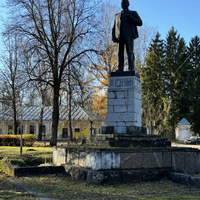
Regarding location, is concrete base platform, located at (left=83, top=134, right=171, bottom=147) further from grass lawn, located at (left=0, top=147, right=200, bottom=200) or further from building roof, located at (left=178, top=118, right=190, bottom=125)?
building roof, located at (left=178, top=118, right=190, bottom=125)

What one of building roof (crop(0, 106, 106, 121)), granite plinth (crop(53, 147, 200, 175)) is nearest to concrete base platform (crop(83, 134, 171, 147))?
granite plinth (crop(53, 147, 200, 175))

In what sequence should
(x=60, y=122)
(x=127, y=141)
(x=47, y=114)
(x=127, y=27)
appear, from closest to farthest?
(x=127, y=141)
(x=127, y=27)
(x=60, y=122)
(x=47, y=114)

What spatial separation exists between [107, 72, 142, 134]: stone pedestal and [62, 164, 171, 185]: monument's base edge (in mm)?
2166

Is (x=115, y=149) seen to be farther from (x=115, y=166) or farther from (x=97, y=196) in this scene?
(x=97, y=196)

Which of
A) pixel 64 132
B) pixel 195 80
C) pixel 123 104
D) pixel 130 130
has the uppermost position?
pixel 195 80

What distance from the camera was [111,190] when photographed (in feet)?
21.5

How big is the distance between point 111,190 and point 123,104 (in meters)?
3.88

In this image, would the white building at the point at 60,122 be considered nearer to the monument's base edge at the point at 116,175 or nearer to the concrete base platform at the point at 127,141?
the concrete base platform at the point at 127,141

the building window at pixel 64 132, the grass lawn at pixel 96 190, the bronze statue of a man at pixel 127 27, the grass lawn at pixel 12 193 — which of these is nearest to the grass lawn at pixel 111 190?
the grass lawn at pixel 96 190

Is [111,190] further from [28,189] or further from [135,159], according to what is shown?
[28,189]

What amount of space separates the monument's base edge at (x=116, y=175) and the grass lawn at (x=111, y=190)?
0.19 m

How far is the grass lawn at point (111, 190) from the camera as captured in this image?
589 cm

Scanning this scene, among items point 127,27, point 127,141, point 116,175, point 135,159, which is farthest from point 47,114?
point 116,175

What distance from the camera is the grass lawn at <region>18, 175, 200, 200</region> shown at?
5895mm
